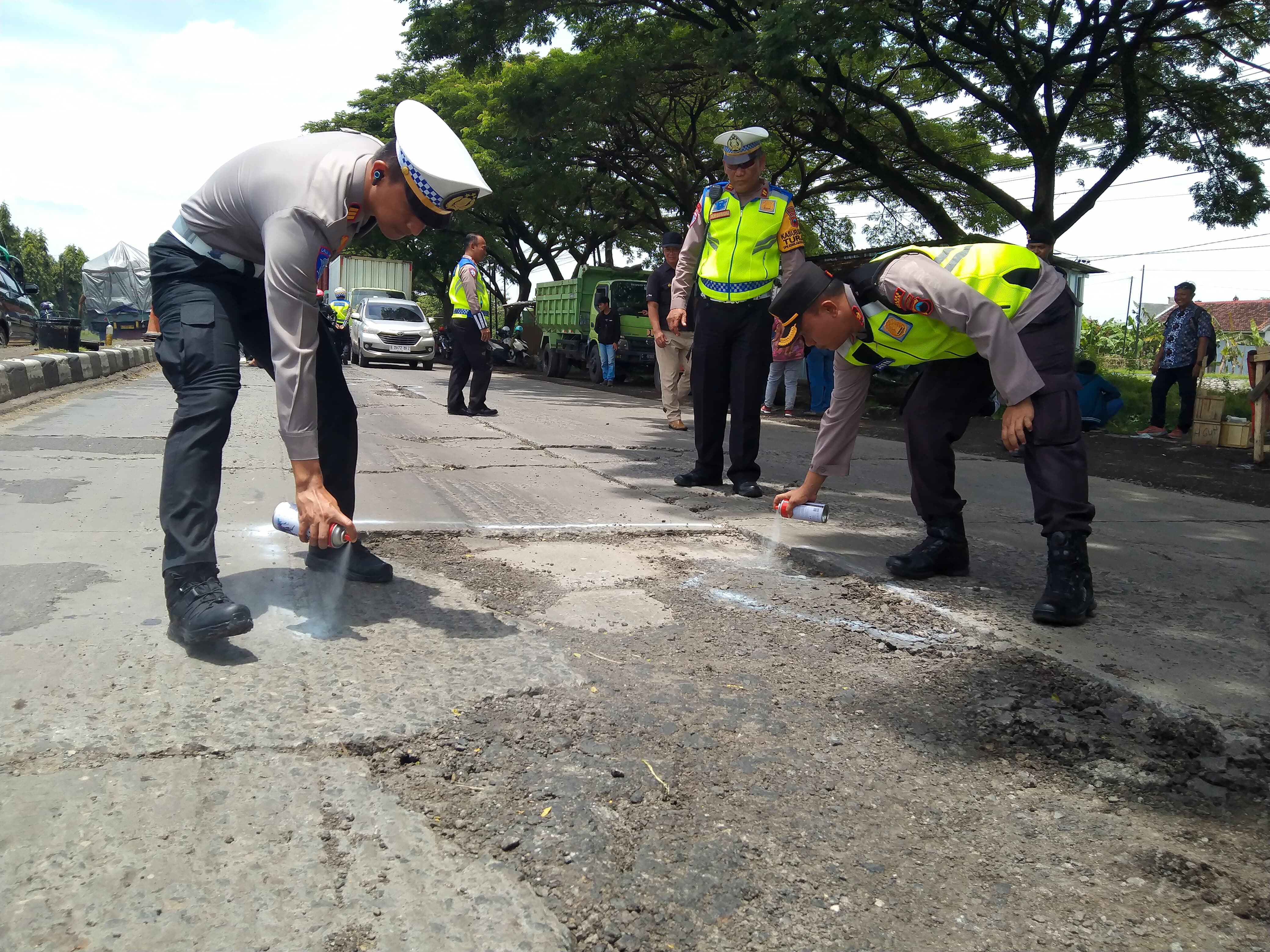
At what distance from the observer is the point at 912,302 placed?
325cm

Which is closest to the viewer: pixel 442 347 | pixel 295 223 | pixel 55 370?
pixel 295 223

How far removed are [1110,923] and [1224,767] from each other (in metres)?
0.81

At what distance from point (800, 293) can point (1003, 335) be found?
0.66m

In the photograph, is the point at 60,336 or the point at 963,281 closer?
the point at 963,281

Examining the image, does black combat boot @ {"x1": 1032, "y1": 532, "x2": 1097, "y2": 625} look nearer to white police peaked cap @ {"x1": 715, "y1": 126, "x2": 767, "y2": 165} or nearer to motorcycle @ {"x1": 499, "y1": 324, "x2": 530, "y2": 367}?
white police peaked cap @ {"x1": 715, "y1": 126, "x2": 767, "y2": 165}

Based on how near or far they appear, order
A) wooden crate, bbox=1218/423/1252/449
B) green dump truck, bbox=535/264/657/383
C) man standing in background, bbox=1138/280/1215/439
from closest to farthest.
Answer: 1. wooden crate, bbox=1218/423/1252/449
2. man standing in background, bbox=1138/280/1215/439
3. green dump truck, bbox=535/264/657/383

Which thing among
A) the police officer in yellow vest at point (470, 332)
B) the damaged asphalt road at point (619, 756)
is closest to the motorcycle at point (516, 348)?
the police officer in yellow vest at point (470, 332)

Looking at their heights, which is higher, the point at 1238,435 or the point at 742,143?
the point at 742,143

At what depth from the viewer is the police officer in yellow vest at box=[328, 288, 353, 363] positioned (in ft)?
67.9

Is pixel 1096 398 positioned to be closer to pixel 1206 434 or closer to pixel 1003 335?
pixel 1206 434

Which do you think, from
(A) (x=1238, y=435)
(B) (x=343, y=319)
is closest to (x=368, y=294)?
(B) (x=343, y=319)

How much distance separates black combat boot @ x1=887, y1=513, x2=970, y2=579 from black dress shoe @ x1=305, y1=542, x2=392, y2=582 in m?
1.87

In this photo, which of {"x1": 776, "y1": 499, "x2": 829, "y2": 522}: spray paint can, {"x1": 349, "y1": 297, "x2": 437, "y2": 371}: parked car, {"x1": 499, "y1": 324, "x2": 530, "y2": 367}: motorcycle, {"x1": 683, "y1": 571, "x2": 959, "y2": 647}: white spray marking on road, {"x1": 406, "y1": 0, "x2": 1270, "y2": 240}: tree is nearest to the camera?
{"x1": 683, "y1": 571, "x2": 959, "y2": 647}: white spray marking on road

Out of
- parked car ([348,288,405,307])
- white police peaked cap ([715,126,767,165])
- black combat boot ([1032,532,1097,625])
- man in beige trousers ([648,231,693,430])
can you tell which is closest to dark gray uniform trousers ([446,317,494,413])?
man in beige trousers ([648,231,693,430])
